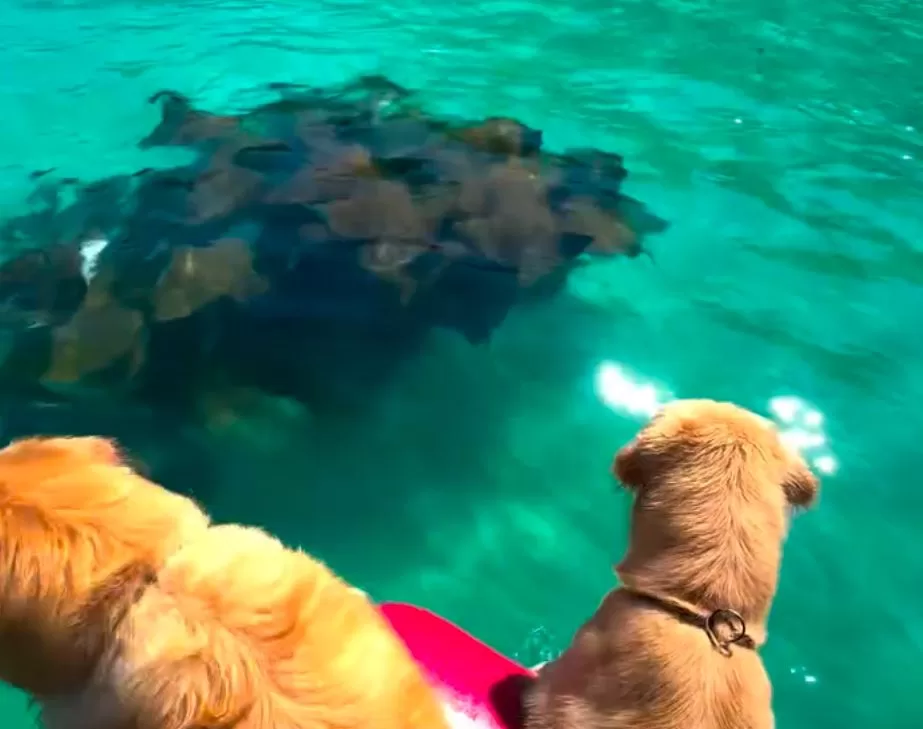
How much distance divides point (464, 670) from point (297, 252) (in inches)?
119

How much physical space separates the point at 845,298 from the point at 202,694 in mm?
4508

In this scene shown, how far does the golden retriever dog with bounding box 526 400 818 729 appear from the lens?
2.13 metres

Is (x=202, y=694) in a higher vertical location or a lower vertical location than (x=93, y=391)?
higher

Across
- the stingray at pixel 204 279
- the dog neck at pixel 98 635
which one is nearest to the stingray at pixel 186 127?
the stingray at pixel 204 279

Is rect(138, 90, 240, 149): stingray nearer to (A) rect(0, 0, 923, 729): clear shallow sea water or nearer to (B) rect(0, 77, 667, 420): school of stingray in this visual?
(B) rect(0, 77, 667, 420): school of stingray

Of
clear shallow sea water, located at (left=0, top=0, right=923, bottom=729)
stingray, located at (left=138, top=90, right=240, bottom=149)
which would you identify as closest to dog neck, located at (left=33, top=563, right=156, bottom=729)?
clear shallow sea water, located at (left=0, top=0, right=923, bottom=729)

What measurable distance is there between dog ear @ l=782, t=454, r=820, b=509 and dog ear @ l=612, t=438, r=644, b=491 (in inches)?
15.2

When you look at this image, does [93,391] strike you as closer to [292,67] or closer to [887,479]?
[887,479]

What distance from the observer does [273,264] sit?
16.2 feet

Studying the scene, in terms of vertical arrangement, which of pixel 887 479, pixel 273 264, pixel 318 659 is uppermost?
pixel 318 659

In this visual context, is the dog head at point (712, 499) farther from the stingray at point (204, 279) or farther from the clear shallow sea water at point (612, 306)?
the stingray at point (204, 279)

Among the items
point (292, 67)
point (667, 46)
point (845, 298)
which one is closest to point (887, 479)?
point (845, 298)

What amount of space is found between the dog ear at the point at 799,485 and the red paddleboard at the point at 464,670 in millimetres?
905

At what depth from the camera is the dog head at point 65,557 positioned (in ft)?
5.00
